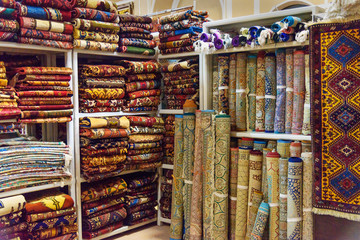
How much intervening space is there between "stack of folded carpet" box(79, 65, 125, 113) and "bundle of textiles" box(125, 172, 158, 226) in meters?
0.63

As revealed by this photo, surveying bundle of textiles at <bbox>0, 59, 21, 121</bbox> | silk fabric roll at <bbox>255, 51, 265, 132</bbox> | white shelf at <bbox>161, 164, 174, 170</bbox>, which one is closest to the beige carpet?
white shelf at <bbox>161, 164, 174, 170</bbox>

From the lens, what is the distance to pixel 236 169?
266 cm

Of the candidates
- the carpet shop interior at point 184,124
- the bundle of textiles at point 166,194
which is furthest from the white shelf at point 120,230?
the bundle of textiles at point 166,194

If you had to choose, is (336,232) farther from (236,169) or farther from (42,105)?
(42,105)

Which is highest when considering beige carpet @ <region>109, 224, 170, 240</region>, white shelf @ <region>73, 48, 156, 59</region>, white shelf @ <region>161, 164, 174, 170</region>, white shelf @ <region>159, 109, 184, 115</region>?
white shelf @ <region>73, 48, 156, 59</region>

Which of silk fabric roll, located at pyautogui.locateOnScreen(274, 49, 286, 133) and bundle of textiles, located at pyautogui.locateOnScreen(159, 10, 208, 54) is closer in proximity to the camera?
silk fabric roll, located at pyautogui.locateOnScreen(274, 49, 286, 133)

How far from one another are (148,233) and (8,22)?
1876 mm

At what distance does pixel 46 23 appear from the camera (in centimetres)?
253

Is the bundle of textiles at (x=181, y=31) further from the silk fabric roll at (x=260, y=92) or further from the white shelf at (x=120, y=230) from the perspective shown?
the white shelf at (x=120, y=230)

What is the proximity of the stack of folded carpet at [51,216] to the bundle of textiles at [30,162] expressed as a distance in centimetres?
12

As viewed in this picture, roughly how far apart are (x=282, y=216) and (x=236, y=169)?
17.5 inches

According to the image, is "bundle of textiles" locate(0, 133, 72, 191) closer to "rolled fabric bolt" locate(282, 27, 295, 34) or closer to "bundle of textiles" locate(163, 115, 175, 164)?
"bundle of textiles" locate(163, 115, 175, 164)

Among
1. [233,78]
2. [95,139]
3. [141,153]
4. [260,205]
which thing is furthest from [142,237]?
[233,78]

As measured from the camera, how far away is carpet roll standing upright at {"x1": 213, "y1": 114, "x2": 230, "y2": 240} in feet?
8.64
